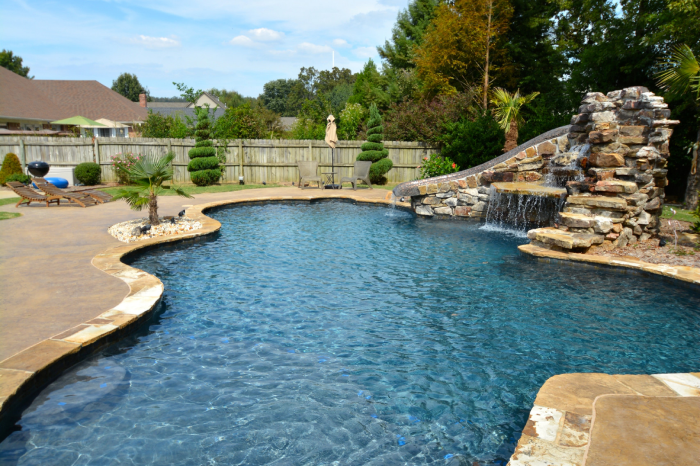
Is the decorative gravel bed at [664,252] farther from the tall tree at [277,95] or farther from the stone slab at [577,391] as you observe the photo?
the tall tree at [277,95]

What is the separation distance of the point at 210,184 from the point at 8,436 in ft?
45.9

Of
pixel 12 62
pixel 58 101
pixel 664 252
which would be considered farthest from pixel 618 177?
pixel 12 62

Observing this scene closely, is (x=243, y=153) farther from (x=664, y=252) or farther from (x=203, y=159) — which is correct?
(x=664, y=252)

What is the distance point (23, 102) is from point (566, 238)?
101 ft

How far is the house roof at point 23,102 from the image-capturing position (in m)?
24.5

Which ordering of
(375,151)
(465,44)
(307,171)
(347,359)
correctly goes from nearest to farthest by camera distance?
(347,359) → (307,171) → (375,151) → (465,44)

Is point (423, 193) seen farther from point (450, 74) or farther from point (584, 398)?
point (450, 74)

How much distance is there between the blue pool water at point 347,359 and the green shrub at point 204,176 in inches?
368

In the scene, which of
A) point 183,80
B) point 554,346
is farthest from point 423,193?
point 183,80

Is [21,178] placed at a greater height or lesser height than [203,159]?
lesser

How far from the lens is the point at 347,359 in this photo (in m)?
3.73

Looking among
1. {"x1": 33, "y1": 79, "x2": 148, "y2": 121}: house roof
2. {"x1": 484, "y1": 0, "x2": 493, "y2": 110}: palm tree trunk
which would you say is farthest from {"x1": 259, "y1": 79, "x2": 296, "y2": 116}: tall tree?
{"x1": 484, "y1": 0, "x2": 493, "y2": 110}: palm tree trunk

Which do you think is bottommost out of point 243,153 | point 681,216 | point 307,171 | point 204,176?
point 681,216

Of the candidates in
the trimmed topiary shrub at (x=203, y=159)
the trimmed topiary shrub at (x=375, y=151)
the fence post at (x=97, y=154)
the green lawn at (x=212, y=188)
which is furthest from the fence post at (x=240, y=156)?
the fence post at (x=97, y=154)
